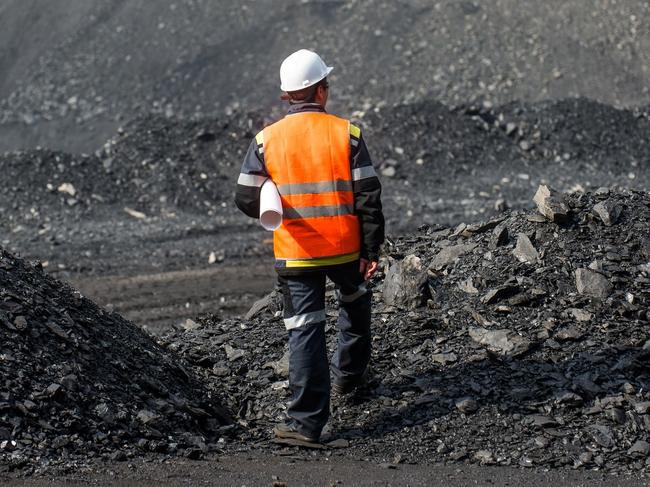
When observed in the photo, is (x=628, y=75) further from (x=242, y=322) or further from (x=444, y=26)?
(x=242, y=322)

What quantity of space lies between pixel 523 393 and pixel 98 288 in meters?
7.59

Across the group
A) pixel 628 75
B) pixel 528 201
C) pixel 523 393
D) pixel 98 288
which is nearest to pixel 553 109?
pixel 528 201

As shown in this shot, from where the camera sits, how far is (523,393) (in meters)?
6.80

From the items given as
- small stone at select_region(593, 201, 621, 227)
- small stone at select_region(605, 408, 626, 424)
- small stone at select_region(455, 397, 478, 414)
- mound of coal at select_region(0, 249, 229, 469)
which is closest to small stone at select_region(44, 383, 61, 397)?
mound of coal at select_region(0, 249, 229, 469)

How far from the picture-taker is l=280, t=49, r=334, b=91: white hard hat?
6129mm

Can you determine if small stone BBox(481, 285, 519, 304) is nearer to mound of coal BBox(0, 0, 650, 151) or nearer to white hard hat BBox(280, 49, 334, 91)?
white hard hat BBox(280, 49, 334, 91)

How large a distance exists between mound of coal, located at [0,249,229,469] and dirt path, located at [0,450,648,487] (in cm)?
20

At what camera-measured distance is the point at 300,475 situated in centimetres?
587

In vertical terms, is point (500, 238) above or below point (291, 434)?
above

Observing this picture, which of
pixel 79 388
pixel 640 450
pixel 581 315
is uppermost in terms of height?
pixel 79 388

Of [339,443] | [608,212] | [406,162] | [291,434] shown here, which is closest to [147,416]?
[291,434]

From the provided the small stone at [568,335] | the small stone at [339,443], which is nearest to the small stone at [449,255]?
the small stone at [568,335]

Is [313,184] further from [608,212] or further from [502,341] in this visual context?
[608,212]

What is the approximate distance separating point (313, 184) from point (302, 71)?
0.64m
